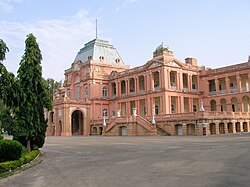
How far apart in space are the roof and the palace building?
239 millimetres

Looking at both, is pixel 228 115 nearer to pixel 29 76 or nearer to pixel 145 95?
pixel 145 95

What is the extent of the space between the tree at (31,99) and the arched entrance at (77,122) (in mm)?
39386

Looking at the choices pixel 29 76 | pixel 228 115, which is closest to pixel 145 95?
pixel 228 115

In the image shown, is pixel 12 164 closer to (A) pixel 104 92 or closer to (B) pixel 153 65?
(B) pixel 153 65

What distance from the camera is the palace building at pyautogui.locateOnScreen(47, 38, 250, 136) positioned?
40062 mm

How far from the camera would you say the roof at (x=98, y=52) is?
63.4 m

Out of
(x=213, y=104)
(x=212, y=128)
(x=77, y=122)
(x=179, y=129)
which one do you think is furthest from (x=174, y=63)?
(x=77, y=122)

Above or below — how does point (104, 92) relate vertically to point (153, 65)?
below

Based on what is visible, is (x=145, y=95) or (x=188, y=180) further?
(x=145, y=95)

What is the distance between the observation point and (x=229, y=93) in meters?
49.4

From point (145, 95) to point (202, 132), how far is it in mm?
18864

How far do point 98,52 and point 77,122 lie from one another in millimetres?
15553

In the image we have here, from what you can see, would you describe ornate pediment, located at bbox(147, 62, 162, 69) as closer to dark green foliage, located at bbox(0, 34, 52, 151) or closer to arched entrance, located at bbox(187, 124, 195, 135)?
arched entrance, located at bbox(187, 124, 195, 135)

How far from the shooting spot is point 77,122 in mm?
59875
